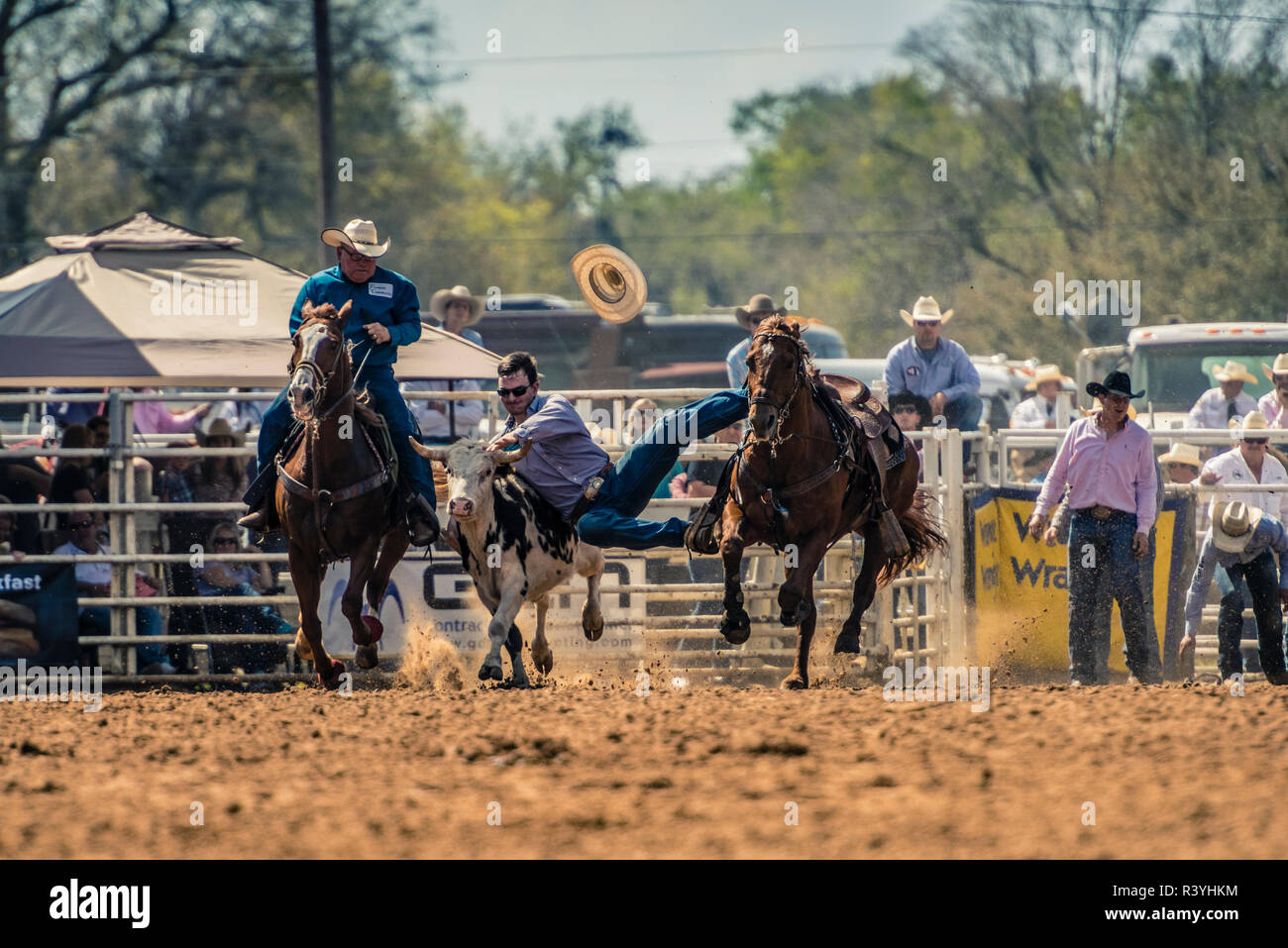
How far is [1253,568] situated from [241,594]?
724 cm

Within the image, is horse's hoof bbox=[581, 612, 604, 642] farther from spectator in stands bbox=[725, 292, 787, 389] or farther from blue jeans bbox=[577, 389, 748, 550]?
spectator in stands bbox=[725, 292, 787, 389]

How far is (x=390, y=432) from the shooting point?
10555mm

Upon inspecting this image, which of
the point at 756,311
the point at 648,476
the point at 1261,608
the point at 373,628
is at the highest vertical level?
the point at 756,311

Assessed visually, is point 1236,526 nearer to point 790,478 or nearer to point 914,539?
point 914,539

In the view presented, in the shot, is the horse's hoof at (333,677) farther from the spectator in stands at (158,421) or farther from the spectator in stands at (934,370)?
→ the spectator in stands at (158,421)

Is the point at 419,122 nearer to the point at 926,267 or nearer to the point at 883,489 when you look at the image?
the point at 926,267

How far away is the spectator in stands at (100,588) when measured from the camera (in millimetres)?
12625

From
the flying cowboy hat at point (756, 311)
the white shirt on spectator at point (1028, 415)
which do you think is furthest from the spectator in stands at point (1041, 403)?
the flying cowboy hat at point (756, 311)

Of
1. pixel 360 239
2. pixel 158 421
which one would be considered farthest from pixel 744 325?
pixel 158 421

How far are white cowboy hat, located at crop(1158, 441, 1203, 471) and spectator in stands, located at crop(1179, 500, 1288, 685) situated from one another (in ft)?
3.89

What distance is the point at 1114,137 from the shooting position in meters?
37.2

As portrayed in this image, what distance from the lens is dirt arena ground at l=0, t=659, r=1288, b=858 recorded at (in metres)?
5.41

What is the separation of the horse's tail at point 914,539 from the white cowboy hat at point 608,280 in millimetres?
2542

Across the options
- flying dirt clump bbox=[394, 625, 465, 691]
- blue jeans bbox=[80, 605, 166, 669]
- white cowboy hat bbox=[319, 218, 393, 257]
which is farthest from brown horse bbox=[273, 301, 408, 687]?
blue jeans bbox=[80, 605, 166, 669]
